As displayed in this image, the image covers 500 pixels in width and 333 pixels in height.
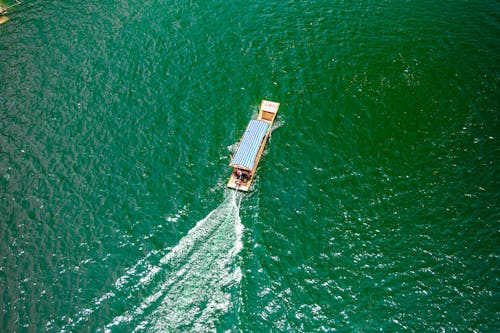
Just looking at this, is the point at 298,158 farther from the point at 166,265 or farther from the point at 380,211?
the point at 166,265

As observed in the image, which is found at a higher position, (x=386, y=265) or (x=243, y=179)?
(x=243, y=179)

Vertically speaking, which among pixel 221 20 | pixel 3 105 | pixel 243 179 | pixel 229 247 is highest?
pixel 221 20

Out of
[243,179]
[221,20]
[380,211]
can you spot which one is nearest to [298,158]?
[243,179]

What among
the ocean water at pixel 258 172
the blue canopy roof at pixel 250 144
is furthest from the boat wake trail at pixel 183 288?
the blue canopy roof at pixel 250 144

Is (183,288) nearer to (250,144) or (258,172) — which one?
(258,172)

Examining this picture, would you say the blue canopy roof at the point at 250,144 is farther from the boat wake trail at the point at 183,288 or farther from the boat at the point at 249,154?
the boat wake trail at the point at 183,288

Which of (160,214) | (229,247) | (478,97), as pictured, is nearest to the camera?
(229,247)

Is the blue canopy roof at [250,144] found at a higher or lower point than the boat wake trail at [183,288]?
higher
